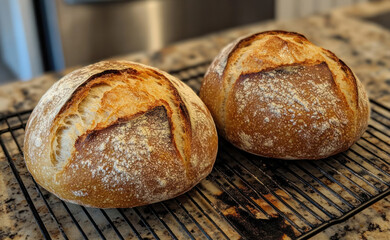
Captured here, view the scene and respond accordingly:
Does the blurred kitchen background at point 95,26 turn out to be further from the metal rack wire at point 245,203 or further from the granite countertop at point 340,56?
the metal rack wire at point 245,203

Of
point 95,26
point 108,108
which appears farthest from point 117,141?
point 95,26

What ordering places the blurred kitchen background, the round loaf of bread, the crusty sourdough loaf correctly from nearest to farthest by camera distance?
the crusty sourdough loaf, the round loaf of bread, the blurred kitchen background

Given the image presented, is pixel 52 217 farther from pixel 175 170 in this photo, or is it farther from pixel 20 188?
pixel 175 170

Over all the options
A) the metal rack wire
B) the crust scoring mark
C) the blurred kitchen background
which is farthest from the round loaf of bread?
the blurred kitchen background

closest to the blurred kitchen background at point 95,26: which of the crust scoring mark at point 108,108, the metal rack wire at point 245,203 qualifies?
the metal rack wire at point 245,203

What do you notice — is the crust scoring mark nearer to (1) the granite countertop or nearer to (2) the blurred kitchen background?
(1) the granite countertop

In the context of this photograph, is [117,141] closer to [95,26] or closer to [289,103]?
[289,103]

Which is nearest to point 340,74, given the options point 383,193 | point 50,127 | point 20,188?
point 383,193
